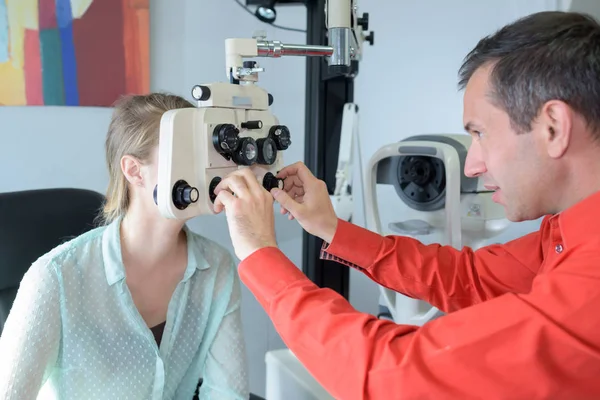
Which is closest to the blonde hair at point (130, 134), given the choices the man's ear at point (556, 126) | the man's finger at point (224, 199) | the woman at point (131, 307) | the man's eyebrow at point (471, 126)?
the woman at point (131, 307)

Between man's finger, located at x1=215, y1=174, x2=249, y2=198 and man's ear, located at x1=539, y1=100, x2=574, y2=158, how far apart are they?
474 mm

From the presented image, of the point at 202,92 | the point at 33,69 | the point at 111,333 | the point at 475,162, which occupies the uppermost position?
the point at 33,69

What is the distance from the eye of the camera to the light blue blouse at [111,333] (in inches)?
44.9

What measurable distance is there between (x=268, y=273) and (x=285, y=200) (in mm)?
263

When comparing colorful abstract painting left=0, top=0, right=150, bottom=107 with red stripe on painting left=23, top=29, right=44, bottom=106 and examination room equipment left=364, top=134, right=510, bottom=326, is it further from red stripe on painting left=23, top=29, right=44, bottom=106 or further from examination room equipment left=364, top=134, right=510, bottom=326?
examination room equipment left=364, top=134, right=510, bottom=326

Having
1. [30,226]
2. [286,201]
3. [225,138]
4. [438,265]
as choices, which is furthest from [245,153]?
[30,226]

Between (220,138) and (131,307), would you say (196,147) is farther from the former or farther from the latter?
(131,307)

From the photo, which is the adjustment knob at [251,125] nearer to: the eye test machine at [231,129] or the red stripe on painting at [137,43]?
the eye test machine at [231,129]

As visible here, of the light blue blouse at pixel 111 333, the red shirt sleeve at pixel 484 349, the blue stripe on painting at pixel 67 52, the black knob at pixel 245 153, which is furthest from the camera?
the blue stripe on painting at pixel 67 52

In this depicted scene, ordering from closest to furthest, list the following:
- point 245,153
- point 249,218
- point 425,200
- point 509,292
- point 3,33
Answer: point 509,292, point 249,218, point 245,153, point 3,33, point 425,200

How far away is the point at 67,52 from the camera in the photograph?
6.08 ft

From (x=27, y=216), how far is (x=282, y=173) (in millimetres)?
657

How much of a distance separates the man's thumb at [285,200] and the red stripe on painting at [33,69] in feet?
3.64

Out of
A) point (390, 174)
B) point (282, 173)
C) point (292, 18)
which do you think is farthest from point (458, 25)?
point (282, 173)
